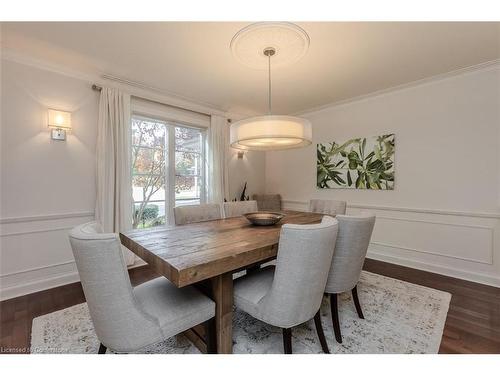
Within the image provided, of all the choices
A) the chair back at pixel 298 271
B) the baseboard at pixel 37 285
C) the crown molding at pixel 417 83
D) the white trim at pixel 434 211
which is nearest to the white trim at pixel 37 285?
the baseboard at pixel 37 285

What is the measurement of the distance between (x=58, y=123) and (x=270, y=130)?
7.73 feet

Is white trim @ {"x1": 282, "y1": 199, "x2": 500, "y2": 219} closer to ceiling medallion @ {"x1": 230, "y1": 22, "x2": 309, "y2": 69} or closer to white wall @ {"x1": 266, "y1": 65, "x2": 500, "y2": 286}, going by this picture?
white wall @ {"x1": 266, "y1": 65, "x2": 500, "y2": 286}

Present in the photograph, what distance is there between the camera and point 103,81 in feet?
9.46

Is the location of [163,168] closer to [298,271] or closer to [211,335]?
[211,335]

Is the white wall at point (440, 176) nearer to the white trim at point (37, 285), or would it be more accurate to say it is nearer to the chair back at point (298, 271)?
the chair back at point (298, 271)

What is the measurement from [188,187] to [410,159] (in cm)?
327

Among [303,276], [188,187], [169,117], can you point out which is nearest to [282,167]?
[188,187]

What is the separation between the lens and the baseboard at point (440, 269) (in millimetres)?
2645

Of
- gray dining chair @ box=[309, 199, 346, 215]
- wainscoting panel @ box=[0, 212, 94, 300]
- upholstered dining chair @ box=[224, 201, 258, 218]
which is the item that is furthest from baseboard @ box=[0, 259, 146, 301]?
gray dining chair @ box=[309, 199, 346, 215]

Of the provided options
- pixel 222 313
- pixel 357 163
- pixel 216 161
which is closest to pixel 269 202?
pixel 216 161

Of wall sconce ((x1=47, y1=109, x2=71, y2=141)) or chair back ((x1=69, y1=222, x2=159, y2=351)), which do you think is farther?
wall sconce ((x1=47, y1=109, x2=71, y2=141))

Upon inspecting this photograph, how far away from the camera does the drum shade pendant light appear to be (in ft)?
6.01

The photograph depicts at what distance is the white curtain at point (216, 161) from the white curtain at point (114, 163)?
1.27 m

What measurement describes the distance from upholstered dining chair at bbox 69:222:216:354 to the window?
2.18 m
